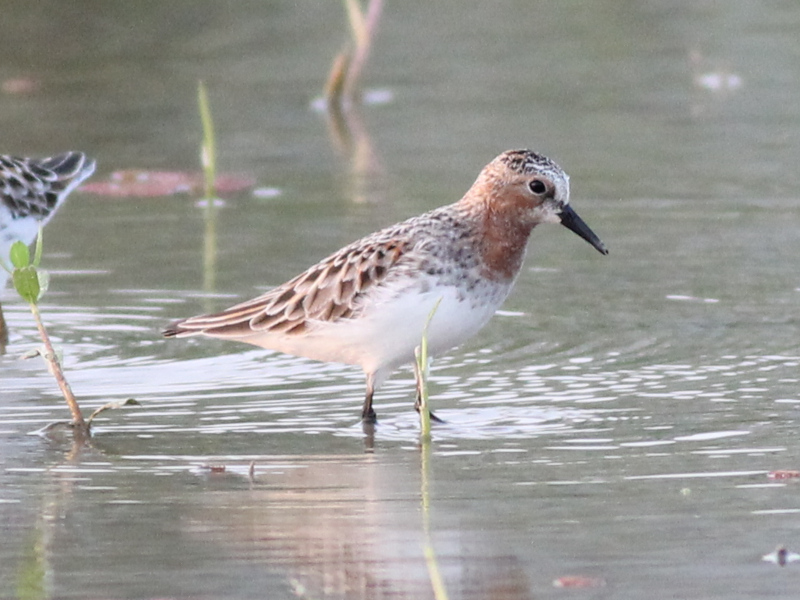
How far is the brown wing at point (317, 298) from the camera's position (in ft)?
26.9

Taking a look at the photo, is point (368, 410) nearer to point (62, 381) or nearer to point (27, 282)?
point (62, 381)

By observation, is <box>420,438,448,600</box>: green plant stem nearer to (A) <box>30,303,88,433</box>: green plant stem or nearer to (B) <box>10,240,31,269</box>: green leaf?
(A) <box>30,303,88,433</box>: green plant stem

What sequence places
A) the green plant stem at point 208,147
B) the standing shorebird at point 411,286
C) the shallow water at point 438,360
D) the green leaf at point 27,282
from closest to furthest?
the shallow water at point 438,360 < the green leaf at point 27,282 < the standing shorebird at point 411,286 < the green plant stem at point 208,147

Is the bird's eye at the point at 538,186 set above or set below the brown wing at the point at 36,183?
above

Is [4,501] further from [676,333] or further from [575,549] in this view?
[676,333]

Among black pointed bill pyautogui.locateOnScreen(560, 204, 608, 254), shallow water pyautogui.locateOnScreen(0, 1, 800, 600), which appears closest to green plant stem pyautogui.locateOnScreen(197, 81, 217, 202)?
shallow water pyautogui.locateOnScreen(0, 1, 800, 600)

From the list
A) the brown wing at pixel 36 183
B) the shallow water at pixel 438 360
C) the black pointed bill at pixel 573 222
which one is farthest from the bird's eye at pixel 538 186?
the brown wing at pixel 36 183

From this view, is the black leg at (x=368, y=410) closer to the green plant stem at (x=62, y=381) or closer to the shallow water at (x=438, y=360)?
the shallow water at (x=438, y=360)

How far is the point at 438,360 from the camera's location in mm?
9391

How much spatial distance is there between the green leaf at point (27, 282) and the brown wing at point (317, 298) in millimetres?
894

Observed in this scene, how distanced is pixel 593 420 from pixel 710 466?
91 centimetres

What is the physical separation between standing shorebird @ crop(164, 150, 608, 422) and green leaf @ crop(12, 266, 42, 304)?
895 millimetres

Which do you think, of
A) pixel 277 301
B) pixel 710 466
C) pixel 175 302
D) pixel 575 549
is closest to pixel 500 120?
pixel 175 302

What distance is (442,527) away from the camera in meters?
6.39
